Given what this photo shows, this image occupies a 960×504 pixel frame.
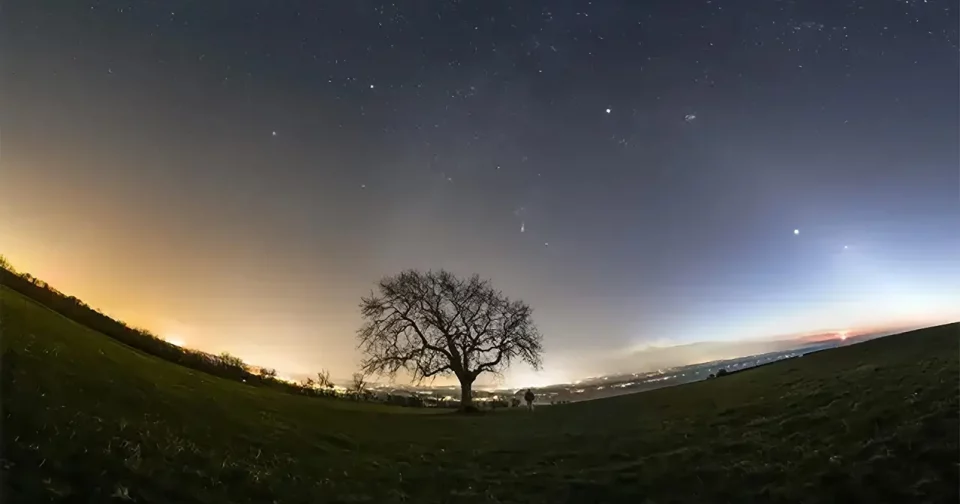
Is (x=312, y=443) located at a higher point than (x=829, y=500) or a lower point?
lower

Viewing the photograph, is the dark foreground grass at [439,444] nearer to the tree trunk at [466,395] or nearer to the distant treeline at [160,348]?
the distant treeline at [160,348]

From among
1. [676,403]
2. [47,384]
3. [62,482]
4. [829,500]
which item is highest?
[47,384]

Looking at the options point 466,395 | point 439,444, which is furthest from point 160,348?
point 439,444

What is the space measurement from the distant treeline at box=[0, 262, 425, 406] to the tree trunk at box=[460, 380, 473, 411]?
7.03 meters

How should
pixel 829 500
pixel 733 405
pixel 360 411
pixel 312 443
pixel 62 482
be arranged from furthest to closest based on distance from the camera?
pixel 360 411 → pixel 733 405 → pixel 312 443 → pixel 829 500 → pixel 62 482

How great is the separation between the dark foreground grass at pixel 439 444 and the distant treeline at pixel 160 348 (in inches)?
378

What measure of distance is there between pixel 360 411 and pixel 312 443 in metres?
14.8

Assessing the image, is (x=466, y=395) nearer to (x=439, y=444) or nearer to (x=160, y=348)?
(x=439, y=444)

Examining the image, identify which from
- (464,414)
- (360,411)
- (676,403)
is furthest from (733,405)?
(360,411)

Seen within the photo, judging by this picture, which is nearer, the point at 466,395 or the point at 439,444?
the point at 439,444

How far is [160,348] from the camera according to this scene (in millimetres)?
39281

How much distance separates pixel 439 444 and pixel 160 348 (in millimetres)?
26597

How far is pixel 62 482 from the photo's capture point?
36.3 feet

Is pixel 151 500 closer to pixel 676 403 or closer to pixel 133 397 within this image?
pixel 133 397
